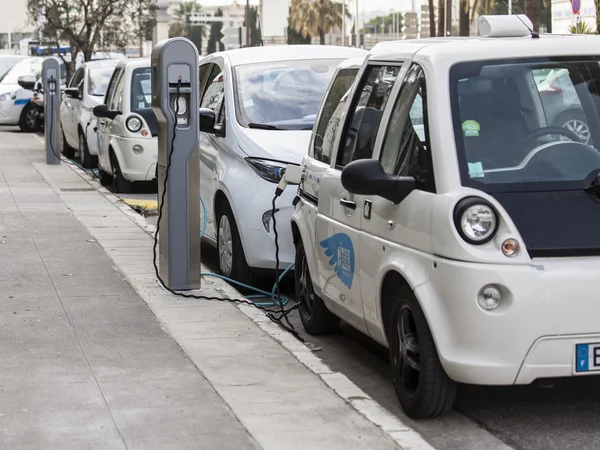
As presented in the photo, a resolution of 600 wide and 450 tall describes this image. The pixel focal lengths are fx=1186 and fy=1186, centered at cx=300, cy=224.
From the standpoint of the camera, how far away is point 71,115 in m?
20.5

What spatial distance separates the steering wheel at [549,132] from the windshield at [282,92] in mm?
3882

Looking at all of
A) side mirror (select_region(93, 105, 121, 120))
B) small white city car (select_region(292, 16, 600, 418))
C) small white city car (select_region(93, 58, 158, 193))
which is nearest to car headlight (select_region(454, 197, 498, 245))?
small white city car (select_region(292, 16, 600, 418))

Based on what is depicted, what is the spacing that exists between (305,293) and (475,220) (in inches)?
103

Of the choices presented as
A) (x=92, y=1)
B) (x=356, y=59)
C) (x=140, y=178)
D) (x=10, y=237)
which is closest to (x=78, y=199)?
(x=140, y=178)

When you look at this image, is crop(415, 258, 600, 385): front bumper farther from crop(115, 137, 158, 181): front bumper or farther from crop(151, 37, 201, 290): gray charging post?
crop(115, 137, 158, 181): front bumper

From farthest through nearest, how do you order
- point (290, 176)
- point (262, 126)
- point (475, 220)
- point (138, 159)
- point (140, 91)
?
point (140, 91), point (138, 159), point (262, 126), point (290, 176), point (475, 220)

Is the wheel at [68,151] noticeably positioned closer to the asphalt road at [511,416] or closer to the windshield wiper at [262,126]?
the windshield wiper at [262,126]

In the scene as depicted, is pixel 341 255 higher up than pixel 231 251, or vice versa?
pixel 341 255

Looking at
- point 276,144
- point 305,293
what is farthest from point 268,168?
point 305,293

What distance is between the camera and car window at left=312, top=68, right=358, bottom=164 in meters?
6.93

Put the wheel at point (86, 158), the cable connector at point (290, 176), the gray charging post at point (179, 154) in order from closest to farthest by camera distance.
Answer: the cable connector at point (290, 176)
the gray charging post at point (179, 154)
the wheel at point (86, 158)

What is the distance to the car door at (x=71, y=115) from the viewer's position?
20311mm

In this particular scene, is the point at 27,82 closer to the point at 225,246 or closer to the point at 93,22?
the point at 93,22

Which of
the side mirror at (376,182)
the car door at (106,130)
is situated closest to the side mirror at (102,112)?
the car door at (106,130)
